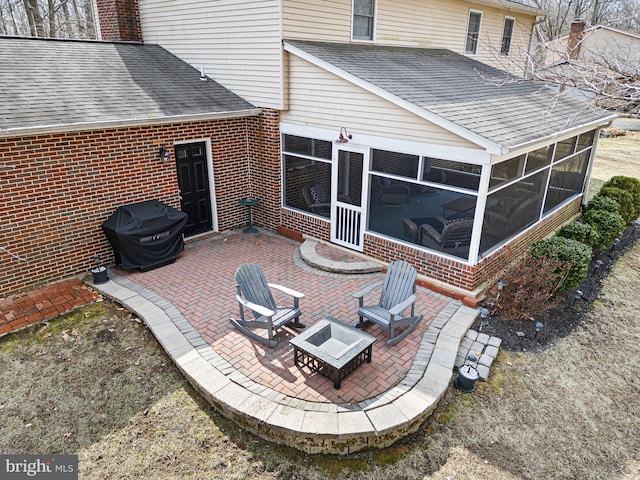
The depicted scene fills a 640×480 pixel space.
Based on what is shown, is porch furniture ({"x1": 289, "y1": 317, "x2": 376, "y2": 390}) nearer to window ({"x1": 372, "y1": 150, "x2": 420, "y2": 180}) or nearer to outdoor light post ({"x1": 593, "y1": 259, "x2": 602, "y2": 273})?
window ({"x1": 372, "y1": 150, "x2": 420, "y2": 180})

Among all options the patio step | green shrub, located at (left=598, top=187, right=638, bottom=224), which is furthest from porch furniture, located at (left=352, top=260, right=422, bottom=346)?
green shrub, located at (left=598, top=187, right=638, bottom=224)

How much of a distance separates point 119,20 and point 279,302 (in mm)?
9507

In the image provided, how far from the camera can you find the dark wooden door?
9.41m

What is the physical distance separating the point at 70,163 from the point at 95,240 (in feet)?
4.99

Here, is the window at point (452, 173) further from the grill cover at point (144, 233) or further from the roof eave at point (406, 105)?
the grill cover at point (144, 233)

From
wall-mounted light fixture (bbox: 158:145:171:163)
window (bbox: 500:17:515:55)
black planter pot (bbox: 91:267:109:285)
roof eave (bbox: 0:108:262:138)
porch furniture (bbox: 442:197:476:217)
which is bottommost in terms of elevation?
black planter pot (bbox: 91:267:109:285)

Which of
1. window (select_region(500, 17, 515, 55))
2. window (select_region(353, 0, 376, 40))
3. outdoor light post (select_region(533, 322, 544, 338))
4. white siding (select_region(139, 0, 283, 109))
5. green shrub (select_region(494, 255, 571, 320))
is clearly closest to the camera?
outdoor light post (select_region(533, 322, 544, 338))

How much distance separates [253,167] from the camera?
1045cm

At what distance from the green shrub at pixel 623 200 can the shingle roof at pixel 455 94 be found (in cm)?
211

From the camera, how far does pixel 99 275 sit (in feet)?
25.3

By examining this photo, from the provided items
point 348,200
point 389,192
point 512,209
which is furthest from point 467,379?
point 389,192

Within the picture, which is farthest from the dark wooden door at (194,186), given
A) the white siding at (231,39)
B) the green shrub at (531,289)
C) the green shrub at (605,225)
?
the green shrub at (605,225)

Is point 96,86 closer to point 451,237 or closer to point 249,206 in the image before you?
point 249,206

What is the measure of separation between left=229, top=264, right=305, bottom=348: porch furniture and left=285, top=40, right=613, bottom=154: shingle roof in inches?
148
